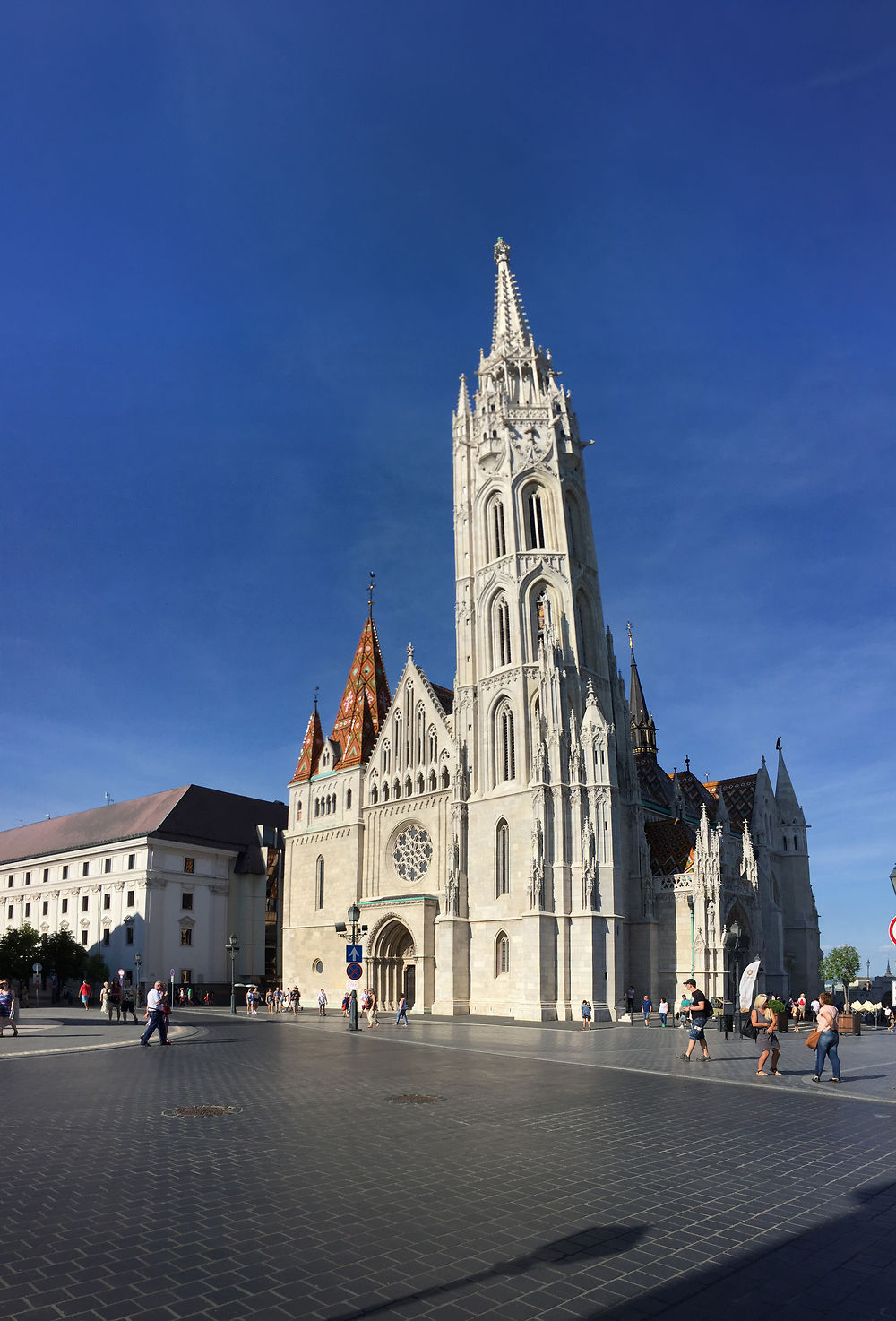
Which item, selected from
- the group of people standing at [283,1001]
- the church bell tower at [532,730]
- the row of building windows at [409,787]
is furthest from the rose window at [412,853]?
the group of people standing at [283,1001]

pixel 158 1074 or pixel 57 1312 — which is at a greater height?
pixel 57 1312

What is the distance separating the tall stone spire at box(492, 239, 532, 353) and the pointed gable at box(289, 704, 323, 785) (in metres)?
25.2

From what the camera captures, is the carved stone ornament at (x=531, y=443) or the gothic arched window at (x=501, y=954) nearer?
the gothic arched window at (x=501, y=954)

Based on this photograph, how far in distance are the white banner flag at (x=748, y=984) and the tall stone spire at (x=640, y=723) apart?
39.4m

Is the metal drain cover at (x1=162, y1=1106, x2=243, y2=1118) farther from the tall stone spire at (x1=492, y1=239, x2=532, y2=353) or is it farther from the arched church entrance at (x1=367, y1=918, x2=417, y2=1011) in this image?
the tall stone spire at (x1=492, y1=239, x2=532, y2=353)

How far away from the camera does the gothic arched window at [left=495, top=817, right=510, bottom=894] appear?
4122 centimetres

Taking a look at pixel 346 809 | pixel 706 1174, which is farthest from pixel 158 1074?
pixel 346 809

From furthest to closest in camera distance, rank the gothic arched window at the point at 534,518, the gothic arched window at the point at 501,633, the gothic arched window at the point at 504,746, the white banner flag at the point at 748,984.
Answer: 1. the gothic arched window at the point at 534,518
2. the gothic arched window at the point at 501,633
3. the gothic arched window at the point at 504,746
4. the white banner flag at the point at 748,984

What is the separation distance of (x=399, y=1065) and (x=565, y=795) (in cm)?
2279

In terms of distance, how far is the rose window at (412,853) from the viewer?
4585 centimetres

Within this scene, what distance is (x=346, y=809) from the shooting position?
167ft

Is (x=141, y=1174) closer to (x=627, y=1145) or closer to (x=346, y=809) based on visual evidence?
(x=627, y=1145)

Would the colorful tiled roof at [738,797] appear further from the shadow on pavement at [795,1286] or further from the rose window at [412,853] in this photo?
the shadow on pavement at [795,1286]

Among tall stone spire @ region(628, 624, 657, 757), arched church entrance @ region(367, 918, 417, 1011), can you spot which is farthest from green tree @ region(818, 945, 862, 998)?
arched church entrance @ region(367, 918, 417, 1011)
